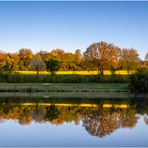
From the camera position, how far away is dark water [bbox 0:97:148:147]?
17.5 metres

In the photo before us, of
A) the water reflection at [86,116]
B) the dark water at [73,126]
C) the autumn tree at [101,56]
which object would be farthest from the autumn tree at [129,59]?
the dark water at [73,126]

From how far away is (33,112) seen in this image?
93.0ft

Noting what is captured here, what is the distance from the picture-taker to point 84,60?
7569 centimetres

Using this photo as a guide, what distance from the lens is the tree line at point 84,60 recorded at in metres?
70.8

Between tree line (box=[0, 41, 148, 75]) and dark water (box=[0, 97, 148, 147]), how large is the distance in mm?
36780

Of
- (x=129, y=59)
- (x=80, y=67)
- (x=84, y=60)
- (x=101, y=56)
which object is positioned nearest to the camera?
(x=101, y=56)

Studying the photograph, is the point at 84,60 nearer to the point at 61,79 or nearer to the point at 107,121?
the point at 61,79

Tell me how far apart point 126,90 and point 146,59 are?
5308cm

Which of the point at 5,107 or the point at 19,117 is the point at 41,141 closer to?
the point at 19,117

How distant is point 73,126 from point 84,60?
54100 millimetres

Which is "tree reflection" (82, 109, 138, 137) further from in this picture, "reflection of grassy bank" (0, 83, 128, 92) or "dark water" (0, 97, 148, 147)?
"reflection of grassy bank" (0, 83, 128, 92)

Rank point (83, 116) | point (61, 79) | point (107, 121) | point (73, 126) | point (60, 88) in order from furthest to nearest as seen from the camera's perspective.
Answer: point (61, 79) < point (60, 88) < point (83, 116) < point (107, 121) < point (73, 126)

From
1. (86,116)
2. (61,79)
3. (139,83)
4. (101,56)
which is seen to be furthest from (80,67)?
(86,116)

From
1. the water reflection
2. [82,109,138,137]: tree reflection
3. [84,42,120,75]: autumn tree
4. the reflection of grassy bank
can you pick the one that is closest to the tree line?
[84,42,120,75]: autumn tree
